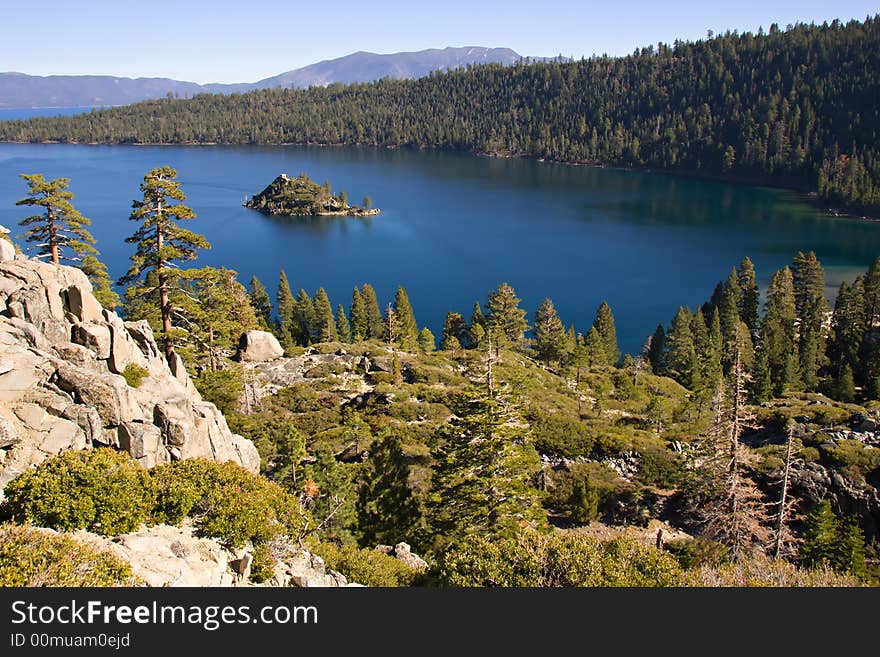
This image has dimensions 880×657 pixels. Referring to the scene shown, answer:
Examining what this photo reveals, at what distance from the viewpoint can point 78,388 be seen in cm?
1750

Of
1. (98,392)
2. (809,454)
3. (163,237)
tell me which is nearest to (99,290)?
(163,237)

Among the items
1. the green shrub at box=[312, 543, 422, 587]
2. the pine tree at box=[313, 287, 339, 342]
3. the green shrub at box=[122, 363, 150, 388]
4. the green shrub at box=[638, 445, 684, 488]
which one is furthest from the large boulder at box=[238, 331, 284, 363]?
the green shrub at box=[312, 543, 422, 587]

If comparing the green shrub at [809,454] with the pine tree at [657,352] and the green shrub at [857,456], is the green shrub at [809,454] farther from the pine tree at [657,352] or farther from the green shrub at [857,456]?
the pine tree at [657,352]

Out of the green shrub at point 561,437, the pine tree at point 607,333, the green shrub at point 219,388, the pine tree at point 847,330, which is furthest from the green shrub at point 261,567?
the pine tree at point 847,330

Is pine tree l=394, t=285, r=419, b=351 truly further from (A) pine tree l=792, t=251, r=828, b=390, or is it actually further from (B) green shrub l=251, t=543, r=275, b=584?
(B) green shrub l=251, t=543, r=275, b=584

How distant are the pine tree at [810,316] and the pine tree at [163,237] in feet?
217

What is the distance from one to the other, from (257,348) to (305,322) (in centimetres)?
3394

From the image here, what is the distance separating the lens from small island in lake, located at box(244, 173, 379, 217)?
18200 centimetres

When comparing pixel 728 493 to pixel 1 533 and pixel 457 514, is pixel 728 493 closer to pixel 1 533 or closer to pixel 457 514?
pixel 457 514

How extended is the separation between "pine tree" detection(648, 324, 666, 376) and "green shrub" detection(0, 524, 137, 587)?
71.4 m

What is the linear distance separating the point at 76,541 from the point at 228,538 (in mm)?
3788

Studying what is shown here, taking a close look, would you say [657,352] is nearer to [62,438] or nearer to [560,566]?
[560,566]

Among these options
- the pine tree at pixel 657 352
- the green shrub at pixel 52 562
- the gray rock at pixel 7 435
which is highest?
the gray rock at pixel 7 435

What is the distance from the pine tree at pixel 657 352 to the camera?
75.6 m
